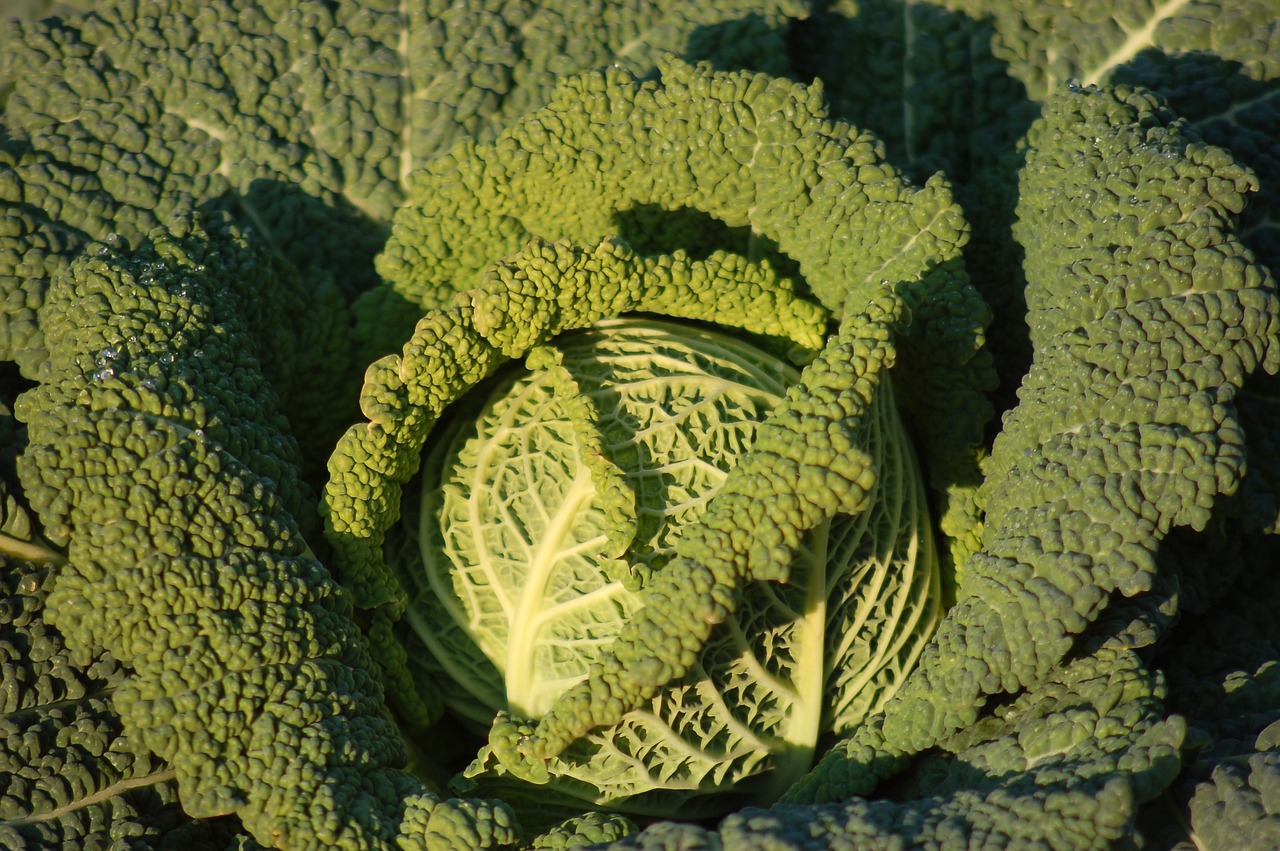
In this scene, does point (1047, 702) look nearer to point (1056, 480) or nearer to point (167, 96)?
point (1056, 480)

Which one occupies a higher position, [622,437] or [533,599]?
[622,437]

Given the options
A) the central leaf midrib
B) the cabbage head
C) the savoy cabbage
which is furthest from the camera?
the central leaf midrib

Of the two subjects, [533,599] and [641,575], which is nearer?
[641,575]

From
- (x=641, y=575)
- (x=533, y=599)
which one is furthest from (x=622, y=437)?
(x=533, y=599)

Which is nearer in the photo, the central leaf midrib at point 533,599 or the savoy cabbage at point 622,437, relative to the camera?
the savoy cabbage at point 622,437

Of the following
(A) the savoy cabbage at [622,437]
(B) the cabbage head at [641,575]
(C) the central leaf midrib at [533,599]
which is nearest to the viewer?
(A) the savoy cabbage at [622,437]

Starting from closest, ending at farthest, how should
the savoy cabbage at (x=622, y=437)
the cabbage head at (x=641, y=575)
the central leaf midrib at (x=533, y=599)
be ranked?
the savoy cabbage at (x=622, y=437)
the cabbage head at (x=641, y=575)
the central leaf midrib at (x=533, y=599)

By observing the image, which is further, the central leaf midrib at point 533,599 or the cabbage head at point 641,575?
the central leaf midrib at point 533,599

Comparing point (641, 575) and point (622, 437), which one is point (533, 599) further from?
point (622, 437)
